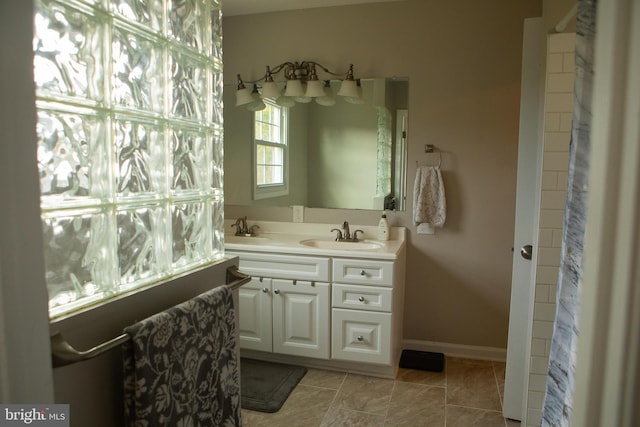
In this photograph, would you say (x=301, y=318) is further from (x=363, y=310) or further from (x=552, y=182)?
(x=552, y=182)

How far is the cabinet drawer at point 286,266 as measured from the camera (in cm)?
258

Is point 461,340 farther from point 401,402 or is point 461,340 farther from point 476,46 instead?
point 476,46

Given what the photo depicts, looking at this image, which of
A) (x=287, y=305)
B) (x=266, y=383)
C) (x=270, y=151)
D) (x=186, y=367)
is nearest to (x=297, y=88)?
(x=270, y=151)

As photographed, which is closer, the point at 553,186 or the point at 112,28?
the point at 112,28

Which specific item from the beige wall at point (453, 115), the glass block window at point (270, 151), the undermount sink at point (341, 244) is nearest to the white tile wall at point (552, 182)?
the beige wall at point (453, 115)

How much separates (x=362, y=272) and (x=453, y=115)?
4.04 feet

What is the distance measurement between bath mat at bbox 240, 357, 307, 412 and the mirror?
1150mm

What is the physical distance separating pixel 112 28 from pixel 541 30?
1879 mm

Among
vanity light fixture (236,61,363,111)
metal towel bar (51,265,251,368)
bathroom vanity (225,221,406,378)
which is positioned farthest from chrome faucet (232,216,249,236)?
metal towel bar (51,265,251,368)

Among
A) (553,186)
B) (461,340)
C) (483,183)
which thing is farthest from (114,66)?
(461,340)

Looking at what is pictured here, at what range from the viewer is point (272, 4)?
2924 mm

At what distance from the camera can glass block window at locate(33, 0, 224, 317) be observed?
2.48 ft

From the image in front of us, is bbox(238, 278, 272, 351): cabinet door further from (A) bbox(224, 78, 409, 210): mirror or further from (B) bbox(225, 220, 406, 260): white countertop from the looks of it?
(A) bbox(224, 78, 409, 210): mirror

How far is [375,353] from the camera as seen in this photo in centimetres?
255
